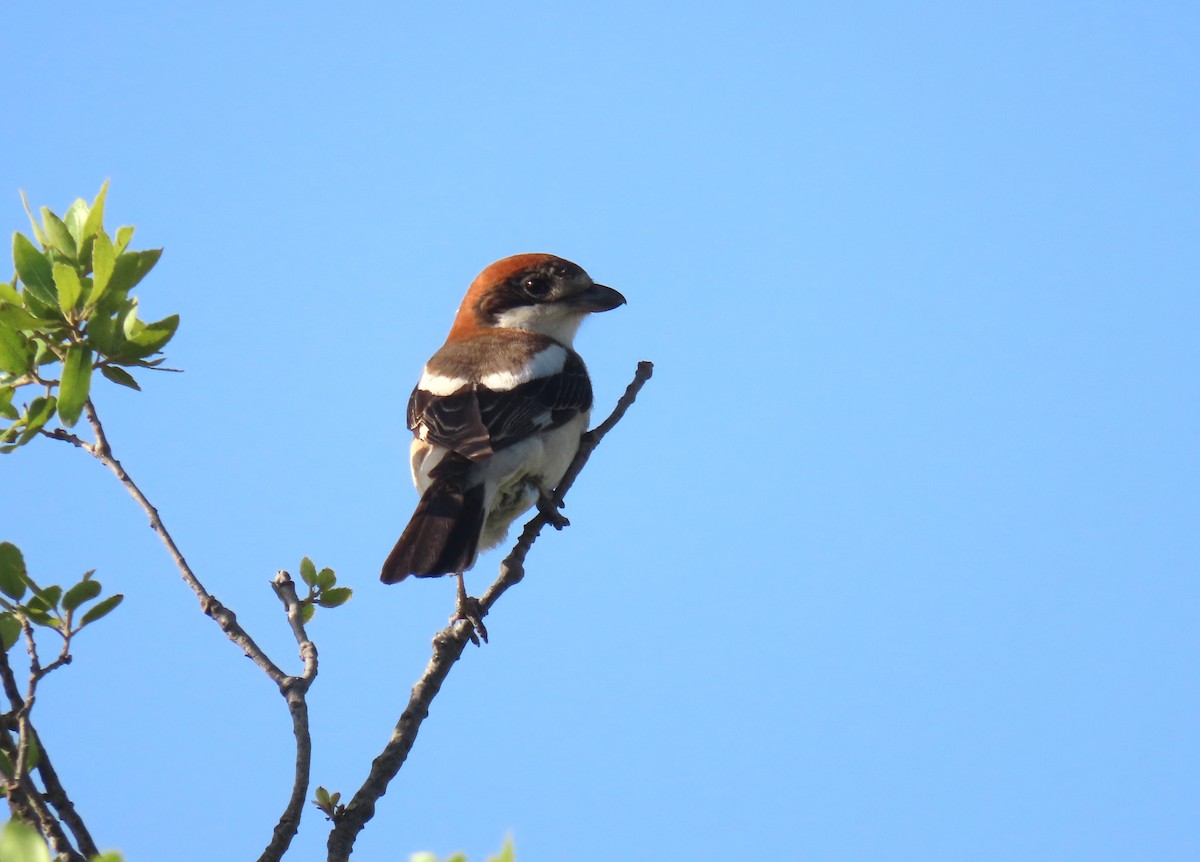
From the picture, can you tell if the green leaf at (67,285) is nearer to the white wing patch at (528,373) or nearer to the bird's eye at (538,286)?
the white wing patch at (528,373)

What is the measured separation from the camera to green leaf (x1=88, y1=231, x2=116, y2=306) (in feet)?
8.71

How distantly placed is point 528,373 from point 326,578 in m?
Result: 2.32

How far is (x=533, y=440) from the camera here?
5.32 m

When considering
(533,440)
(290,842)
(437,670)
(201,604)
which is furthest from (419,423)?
(290,842)

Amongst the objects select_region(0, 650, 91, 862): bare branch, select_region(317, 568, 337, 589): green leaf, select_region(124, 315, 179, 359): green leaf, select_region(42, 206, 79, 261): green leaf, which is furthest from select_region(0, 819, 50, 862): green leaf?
select_region(317, 568, 337, 589): green leaf

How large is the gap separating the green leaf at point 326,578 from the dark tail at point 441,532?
0.91 metres

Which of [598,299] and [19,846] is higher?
[598,299]

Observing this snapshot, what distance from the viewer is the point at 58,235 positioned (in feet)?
9.70

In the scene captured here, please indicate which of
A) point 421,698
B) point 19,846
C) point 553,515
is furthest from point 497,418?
point 19,846

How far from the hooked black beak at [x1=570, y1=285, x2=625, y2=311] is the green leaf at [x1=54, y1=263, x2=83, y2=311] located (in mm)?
4122

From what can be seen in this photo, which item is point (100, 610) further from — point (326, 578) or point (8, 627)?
point (326, 578)

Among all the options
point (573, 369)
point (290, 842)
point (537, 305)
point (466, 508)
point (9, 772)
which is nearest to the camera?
point (9, 772)

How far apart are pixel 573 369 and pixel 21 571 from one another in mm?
3410

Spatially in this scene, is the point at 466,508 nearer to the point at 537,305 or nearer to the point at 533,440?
the point at 533,440
